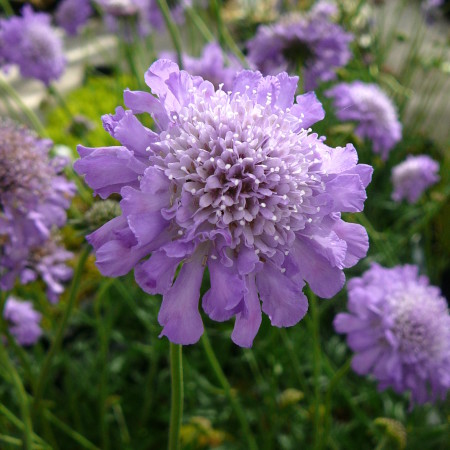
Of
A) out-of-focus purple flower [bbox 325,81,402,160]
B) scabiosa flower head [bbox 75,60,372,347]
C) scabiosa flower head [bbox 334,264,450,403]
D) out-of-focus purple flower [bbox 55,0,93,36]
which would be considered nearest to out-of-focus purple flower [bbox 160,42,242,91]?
out-of-focus purple flower [bbox 325,81,402,160]

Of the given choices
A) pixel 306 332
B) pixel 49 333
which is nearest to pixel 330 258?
pixel 306 332

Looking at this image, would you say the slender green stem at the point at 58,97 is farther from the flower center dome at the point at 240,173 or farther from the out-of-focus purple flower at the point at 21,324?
the flower center dome at the point at 240,173

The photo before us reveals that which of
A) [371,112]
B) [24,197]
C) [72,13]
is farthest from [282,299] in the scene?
[72,13]

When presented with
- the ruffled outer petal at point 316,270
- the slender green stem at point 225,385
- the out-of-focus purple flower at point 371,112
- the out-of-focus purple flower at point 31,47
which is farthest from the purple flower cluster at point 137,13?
the ruffled outer petal at point 316,270

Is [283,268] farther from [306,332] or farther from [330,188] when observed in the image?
[306,332]

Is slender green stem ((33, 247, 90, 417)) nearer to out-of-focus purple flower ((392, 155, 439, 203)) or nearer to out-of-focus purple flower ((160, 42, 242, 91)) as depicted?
out-of-focus purple flower ((160, 42, 242, 91))
